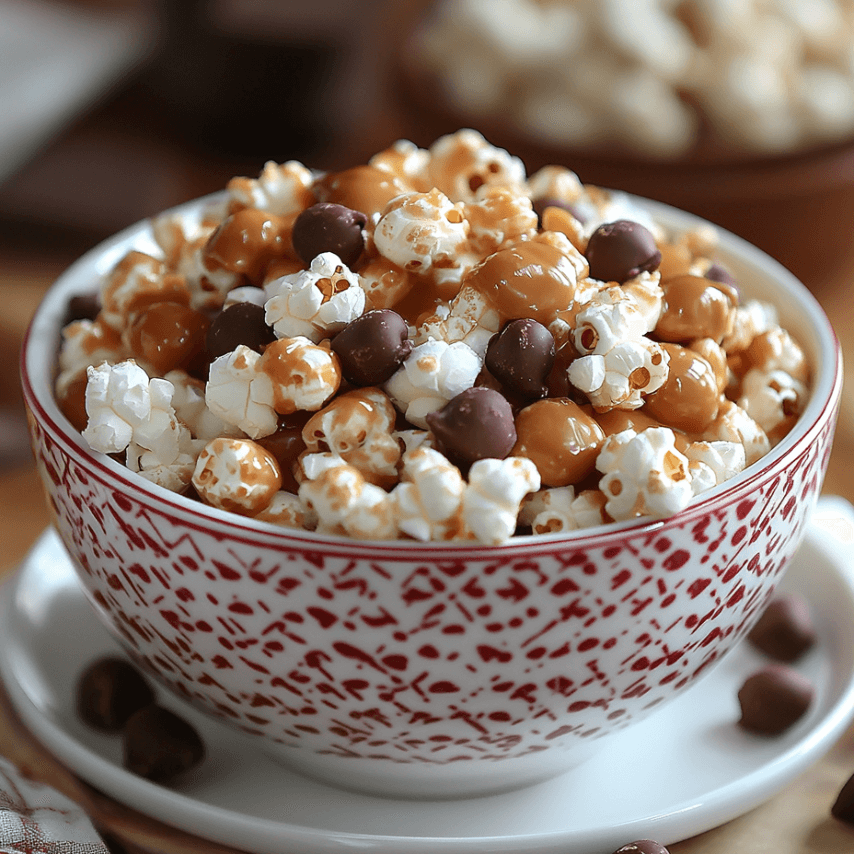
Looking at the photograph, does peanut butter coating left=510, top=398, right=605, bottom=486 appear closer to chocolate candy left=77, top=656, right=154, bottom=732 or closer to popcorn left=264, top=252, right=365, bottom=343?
popcorn left=264, top=252, right=365, bottom=343

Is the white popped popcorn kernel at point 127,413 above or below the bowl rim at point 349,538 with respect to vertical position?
above

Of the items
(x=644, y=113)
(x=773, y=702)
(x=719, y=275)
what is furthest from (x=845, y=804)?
(x=644, y=113)

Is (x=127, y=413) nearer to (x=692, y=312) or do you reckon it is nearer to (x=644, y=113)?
(x=692, y=312)

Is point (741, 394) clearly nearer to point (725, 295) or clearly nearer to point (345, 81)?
point (725, 295)

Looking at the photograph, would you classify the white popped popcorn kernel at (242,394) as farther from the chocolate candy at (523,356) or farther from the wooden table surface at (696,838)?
the wooden table surface at (696,838)

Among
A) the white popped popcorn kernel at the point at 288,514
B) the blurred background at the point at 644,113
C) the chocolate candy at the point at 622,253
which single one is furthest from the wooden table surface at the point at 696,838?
the chocolate candy at the point at 622,253

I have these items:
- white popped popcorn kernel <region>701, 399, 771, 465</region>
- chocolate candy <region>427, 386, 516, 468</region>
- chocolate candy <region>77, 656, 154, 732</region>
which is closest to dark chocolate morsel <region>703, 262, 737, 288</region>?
white popped popcorn kernel <region>701, 399, 771, 465</region>
